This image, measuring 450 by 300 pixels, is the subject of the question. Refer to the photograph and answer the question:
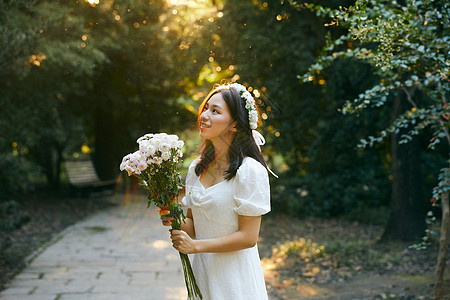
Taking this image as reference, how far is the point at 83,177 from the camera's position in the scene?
1305cm

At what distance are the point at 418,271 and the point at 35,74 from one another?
Answer: 7.96 meters

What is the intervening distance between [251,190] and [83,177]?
37.9 ft

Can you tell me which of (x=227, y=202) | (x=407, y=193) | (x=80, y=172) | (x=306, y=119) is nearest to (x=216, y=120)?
(x=227, y=202)

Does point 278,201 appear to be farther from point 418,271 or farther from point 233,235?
point 233,235

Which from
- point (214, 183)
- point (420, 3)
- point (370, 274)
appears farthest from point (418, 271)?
point (214, 183)

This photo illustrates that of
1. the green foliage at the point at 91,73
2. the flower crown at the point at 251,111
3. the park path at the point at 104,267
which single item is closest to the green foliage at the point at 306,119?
the green foliage at the point at 91,73

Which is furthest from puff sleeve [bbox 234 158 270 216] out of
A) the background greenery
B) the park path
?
the background greenery

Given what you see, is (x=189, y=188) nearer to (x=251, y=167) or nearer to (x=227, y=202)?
(x=227, y=202)

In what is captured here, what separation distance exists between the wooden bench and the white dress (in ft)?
35.8

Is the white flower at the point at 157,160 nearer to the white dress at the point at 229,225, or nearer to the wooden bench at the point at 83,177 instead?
the white dress at the point at 229,225

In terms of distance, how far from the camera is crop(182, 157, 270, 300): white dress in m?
2.23

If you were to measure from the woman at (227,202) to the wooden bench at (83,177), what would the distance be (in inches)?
424

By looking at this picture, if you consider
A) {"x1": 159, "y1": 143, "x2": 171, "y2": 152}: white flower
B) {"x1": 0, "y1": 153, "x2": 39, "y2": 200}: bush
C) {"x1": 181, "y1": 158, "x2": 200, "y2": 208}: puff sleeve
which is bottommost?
{"x1": 0, "y1": 153, "x2": 39, "y2": 200}: bush

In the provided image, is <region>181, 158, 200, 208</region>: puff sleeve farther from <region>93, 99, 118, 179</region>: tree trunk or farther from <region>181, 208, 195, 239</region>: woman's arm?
<region>93, 99, 118, 179</region>: tree trunk
